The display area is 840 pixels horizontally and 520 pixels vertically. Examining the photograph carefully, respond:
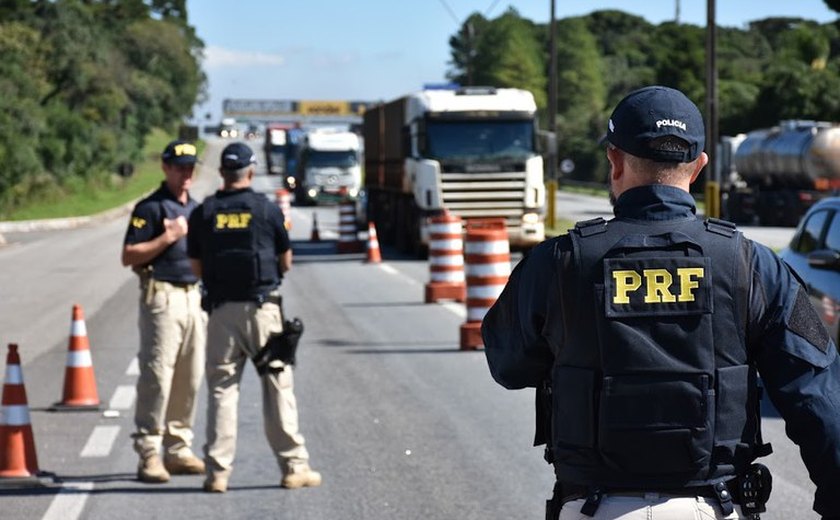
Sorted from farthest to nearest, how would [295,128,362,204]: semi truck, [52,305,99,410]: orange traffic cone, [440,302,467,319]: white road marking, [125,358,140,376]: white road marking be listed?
[295,128,362,204]: semi truck → [440,302,467,319]: white road marking → [125,358,140,376]: white road marking → [52,305,99,410]: orange traffic cone

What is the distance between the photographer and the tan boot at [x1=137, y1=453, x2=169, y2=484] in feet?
30.4

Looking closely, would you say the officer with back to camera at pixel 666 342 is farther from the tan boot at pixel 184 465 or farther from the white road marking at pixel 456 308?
the white road marking at pixel 456 308

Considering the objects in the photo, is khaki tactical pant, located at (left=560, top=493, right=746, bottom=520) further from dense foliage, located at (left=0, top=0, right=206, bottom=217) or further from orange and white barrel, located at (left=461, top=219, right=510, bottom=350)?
dense foliage, located at (left=0, top=0, right=206, bottom=217)

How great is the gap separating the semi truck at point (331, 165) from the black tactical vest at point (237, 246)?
2055 inches

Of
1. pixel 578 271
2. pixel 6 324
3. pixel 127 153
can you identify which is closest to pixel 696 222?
pixel 578 271

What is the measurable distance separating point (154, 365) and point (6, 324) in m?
10.8

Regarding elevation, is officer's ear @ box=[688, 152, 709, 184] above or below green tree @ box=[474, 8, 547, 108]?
below

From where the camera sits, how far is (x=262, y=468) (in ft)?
31.9

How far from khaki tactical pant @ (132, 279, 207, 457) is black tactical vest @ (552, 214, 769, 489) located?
5740 millimetres

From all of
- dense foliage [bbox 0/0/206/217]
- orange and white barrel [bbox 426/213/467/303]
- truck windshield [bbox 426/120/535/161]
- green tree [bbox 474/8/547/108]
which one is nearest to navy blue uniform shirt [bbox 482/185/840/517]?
orange and white barrel [bbox 426/213/467/303]

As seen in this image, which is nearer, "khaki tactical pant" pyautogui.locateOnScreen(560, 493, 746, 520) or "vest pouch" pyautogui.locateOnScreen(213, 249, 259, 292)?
"khaki tactical pant" pyautogui.locateOnScreen(560, 493, 746, 520)

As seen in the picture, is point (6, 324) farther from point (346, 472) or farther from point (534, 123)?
point (534, 123)

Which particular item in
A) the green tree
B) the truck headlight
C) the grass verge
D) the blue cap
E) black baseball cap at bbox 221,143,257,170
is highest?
the green tree

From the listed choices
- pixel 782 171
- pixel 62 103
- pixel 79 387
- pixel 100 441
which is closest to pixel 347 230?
pixel 782 171
